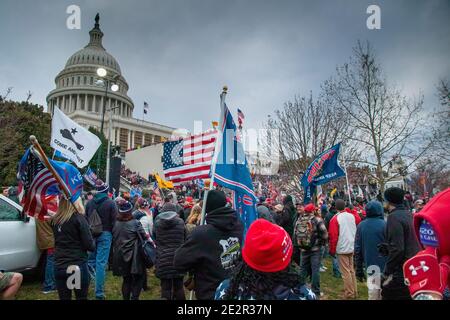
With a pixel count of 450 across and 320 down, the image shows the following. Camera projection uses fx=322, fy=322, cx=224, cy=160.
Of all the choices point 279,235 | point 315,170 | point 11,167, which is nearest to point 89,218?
point 279,235

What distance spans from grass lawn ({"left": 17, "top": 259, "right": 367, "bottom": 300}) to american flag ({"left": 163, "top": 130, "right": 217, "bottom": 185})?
2.28 m

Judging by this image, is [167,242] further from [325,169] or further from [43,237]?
[325,169]

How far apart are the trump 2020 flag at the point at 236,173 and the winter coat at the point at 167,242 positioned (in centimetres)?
94

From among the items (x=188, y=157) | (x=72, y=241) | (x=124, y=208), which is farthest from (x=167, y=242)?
(x=188, y=157)

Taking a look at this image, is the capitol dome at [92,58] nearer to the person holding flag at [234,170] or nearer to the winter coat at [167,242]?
the person holding flag at [234,170]

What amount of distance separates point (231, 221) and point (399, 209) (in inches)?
91.1

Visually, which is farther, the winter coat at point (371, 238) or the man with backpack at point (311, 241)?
the man with backpack at point (311, 241)

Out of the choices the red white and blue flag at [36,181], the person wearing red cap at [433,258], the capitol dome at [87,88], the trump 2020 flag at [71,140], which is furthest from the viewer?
the capitol dome at [87,88]

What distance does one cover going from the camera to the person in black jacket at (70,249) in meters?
4.03

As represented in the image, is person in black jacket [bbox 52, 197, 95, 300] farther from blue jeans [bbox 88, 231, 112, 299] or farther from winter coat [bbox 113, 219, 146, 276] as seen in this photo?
blue jeans [bbox 88, 231, 112, 299]

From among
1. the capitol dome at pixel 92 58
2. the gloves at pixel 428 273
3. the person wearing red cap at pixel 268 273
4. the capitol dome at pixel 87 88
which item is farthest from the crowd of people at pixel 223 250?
the capitol dome at pixel 92 58

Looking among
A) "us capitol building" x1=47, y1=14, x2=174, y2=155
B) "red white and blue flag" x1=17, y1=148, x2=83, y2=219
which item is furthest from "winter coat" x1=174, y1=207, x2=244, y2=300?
"us capitol building" x1=47, y1=14, x2=174, y2=155
